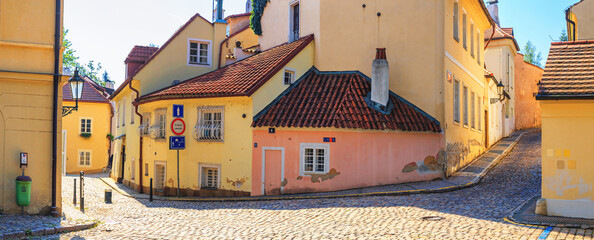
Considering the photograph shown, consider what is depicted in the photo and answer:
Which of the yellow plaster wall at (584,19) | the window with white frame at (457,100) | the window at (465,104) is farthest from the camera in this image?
the window at (465,104)

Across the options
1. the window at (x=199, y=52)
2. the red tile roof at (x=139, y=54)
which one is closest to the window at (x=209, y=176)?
the window at (x=199, y=52)

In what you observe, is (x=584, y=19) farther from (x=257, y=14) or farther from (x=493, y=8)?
(x=493, y=8)

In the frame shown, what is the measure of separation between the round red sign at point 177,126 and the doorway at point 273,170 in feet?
10.3

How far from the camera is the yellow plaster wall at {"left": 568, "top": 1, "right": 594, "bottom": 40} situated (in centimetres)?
2267

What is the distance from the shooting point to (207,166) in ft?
70.5

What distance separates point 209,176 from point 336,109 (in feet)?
17.8

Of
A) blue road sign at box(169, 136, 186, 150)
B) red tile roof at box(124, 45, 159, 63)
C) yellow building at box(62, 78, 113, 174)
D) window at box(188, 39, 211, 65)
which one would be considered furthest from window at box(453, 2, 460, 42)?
yellow building at box(62, 78, 113, 174)

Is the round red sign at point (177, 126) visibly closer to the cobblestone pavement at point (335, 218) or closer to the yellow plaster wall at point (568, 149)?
the cobblestone pavement at point (335, 218)

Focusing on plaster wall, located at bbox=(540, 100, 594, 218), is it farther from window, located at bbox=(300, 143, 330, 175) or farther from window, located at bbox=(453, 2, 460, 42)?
window, located at bbox=(453, 2, 460, 42)

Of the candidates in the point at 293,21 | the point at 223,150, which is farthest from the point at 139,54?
the point at 223,150

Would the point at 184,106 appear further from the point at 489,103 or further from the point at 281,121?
the point at 489,103

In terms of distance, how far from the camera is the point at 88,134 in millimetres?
44750

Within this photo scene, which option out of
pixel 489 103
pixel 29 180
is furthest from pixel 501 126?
pixel 29 180

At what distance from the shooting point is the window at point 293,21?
25859mm
